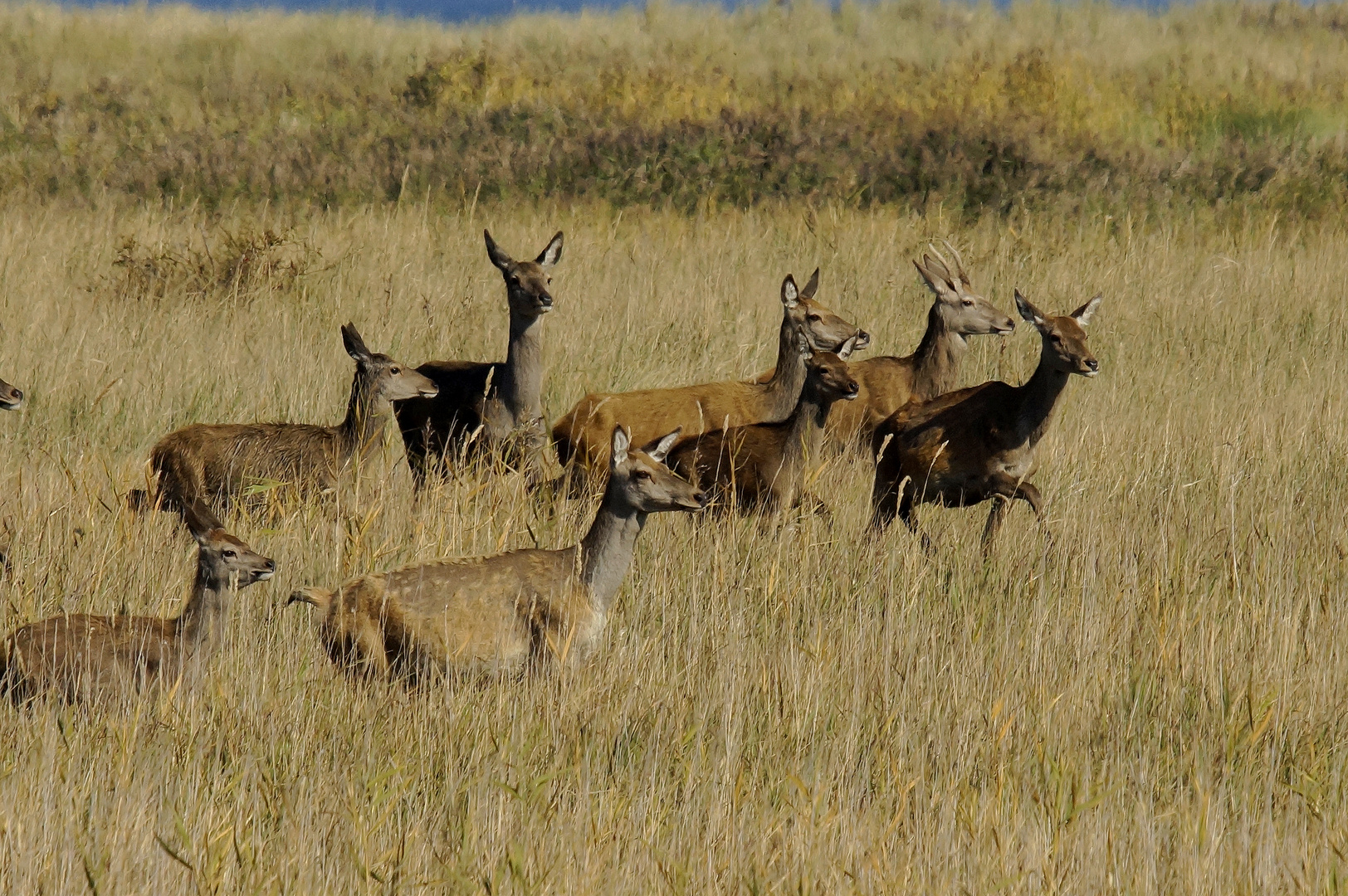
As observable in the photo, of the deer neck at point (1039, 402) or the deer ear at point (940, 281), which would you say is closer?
the deer neck at point (1039, 402)

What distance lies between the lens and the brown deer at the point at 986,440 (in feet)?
25.3

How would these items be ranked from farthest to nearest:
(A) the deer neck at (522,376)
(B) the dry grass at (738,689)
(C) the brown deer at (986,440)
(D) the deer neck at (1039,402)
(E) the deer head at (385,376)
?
(A) the deer neck at (522,376)
(E) the deer head at (385,376)
(D) the deer neck at (1039,402)
(C) the brown deer at (986,440)
(B) the dry grass at (738,689)

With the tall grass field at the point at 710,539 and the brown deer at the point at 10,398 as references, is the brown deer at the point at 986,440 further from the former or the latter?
the brown deer at the point at 10,398

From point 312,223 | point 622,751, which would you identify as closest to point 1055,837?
point 622,751

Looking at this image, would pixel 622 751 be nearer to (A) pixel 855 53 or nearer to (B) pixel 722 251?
(B) pixel 722 251

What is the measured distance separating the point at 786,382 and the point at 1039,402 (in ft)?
5.80

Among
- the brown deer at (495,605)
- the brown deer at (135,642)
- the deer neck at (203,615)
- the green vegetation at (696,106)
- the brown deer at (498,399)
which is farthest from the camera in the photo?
the green vegetation at (696,106)

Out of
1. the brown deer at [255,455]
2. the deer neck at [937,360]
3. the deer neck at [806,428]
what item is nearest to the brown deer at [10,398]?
the brown deer at [255,455]

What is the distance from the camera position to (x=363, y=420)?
8172mm

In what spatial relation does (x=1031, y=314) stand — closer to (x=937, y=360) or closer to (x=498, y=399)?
(x=937, y=360)

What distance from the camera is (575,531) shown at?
720 cm

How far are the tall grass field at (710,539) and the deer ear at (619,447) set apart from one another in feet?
1.67

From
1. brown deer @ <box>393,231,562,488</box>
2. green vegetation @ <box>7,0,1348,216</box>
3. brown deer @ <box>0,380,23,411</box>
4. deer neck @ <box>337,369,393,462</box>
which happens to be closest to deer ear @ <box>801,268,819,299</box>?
brown deer @ <box>393,231,562,488</box>

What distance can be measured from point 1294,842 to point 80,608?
4.09 meters
